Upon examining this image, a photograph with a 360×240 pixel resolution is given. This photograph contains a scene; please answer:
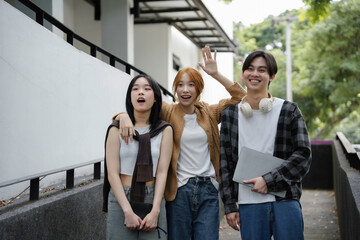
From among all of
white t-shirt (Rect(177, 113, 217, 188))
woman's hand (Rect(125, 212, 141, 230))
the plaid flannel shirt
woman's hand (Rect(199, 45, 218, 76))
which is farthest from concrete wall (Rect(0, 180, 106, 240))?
woman's hand (Rect(199, 45, 218, 76))

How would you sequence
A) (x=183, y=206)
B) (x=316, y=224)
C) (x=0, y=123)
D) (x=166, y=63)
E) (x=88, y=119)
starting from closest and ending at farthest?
(x=183, y=206) → (x=0, y=123) → (x=88, y=119) → (x=316, y=224) → (x=166, y=63)

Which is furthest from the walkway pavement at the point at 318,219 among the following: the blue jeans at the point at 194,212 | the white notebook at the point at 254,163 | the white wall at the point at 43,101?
the white notebook at the point at 254,163

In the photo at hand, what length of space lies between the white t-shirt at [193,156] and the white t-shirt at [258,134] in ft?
1.18

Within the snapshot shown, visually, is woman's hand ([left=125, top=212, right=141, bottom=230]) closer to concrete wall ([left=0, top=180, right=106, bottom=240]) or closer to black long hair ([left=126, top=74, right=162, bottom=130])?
black long hair ([left=126, top=74, right=162, bottom=130])

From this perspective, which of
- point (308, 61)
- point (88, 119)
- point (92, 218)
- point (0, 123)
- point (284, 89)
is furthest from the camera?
point (284, 89)

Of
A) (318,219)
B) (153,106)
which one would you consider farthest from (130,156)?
(318,219)

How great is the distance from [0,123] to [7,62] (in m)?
0.56

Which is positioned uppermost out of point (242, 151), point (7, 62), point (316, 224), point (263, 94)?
point (7, 62)

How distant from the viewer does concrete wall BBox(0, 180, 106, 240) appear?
3.17 metres

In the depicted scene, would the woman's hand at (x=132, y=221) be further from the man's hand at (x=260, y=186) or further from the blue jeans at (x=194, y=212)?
the man's hand at (x=260, y=186)

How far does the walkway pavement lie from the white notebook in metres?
4.51

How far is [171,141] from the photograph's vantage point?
3178 mm

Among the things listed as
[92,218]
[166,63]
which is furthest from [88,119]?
[166,63]

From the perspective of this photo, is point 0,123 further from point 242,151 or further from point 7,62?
point 242,151
